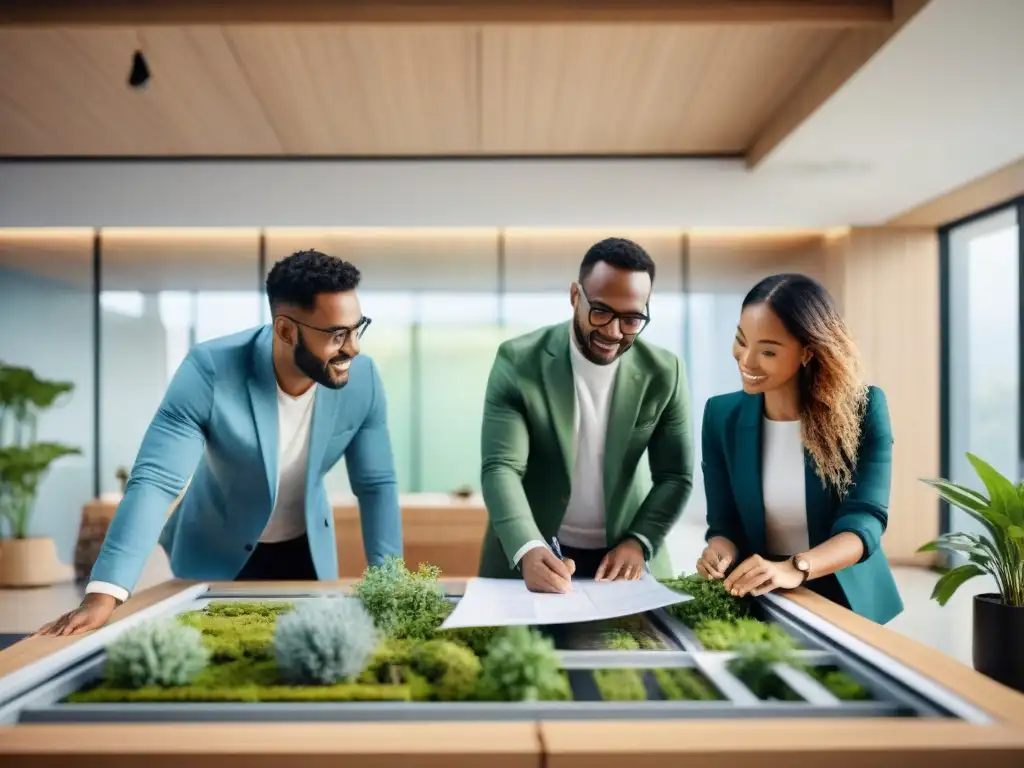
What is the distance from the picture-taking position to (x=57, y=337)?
24.9ft

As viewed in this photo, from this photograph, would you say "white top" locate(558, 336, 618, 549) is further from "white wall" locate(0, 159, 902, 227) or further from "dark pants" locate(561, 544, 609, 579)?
"white wall" locate(0, 159, 902, 227)

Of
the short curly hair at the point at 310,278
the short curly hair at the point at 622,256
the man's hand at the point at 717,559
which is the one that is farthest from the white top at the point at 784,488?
the short curly hair at the point at 310,278

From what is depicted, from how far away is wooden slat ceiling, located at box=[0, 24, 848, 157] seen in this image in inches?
182

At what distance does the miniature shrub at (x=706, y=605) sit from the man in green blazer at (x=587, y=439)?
0.31 metres

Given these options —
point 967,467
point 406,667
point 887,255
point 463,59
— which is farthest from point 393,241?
point 406,667

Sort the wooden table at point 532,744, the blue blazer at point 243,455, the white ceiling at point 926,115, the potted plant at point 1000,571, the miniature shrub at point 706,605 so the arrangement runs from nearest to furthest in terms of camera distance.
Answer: the wooden table at point 532,744 < the miniature shrub at point 706,605 < the blue blazer at point 243,455 < the potted plant at point 1000,571 < the white ceiling at point 926,115

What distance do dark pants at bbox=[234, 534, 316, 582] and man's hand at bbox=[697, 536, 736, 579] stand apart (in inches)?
49.4

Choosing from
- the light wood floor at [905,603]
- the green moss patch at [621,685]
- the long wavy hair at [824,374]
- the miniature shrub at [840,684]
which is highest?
the long wavy hair at [824,374]

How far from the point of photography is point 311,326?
2.09 metres

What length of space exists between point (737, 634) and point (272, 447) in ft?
4.51

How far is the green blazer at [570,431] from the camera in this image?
226 cm

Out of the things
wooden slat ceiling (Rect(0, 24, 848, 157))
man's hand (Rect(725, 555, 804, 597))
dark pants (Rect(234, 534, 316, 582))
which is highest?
wooden slat ceiling (Rect(0, 24, 848, 157))

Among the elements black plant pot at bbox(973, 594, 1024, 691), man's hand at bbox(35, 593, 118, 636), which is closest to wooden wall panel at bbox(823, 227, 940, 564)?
black plant pot at bbox(973, 594, 1024, 691)

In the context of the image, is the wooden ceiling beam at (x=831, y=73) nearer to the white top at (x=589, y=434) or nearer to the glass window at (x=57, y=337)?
the white top at (x=589, y=434)
